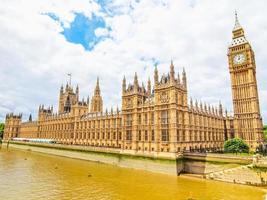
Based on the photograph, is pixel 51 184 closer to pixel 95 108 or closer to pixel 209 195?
pixel 209 195

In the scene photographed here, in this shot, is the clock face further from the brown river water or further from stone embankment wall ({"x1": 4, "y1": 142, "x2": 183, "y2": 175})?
the brown river water

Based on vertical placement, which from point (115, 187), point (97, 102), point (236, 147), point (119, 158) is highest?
point (97, 102)

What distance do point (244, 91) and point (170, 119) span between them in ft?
150

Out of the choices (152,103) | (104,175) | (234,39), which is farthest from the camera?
(234,39)

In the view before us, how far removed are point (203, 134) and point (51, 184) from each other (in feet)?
163

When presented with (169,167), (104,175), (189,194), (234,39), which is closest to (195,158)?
(169,167)

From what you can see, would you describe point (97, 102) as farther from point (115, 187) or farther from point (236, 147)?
point (115, 187)

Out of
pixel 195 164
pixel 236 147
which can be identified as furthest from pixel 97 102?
pixel 195 164

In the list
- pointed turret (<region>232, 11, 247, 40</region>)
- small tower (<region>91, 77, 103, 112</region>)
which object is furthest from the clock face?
small tower (<region>91, 77, 103, 112</region>)

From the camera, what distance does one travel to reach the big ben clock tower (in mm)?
81125

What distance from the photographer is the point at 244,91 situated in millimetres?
85875

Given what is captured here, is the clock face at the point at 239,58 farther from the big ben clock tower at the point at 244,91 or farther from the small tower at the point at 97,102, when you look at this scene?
the small tower at the point at 97,102

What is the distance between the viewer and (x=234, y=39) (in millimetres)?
92062

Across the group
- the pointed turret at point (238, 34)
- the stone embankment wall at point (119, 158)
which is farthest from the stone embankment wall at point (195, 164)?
the pointed turret at point (238, 34)
